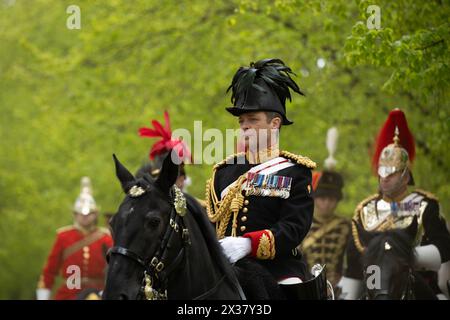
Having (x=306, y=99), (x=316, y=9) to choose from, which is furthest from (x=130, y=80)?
(x=316, y=9)

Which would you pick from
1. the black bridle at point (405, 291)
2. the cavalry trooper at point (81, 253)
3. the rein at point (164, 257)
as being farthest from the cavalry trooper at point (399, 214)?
the rein at point (164, 257)

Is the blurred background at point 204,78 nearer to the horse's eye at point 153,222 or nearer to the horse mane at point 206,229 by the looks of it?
the horse mane at point 206,229

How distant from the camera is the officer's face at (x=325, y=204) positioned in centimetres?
1647

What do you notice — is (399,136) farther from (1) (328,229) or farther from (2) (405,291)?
(1) (328,229)

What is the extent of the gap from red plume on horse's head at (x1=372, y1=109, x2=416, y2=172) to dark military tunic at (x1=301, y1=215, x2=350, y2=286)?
2.71 metres

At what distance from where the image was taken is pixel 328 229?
16.4m

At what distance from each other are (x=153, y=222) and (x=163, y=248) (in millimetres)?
172

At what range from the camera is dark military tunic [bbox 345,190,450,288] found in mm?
12664

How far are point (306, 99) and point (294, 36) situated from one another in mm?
1317

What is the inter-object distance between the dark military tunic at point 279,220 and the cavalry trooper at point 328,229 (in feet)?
26.4

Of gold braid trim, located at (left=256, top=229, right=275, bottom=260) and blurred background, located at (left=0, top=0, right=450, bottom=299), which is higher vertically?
blurred background, located at (left=0, top=0, right=450, bottom=299)

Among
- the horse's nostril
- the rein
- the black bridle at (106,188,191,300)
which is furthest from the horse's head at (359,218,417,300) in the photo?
the horse's nostril

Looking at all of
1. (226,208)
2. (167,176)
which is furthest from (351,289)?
(167,176)

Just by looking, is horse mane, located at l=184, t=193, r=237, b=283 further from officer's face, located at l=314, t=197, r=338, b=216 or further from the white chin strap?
officer's face, located at l=314, t=197, r=338, b=216
